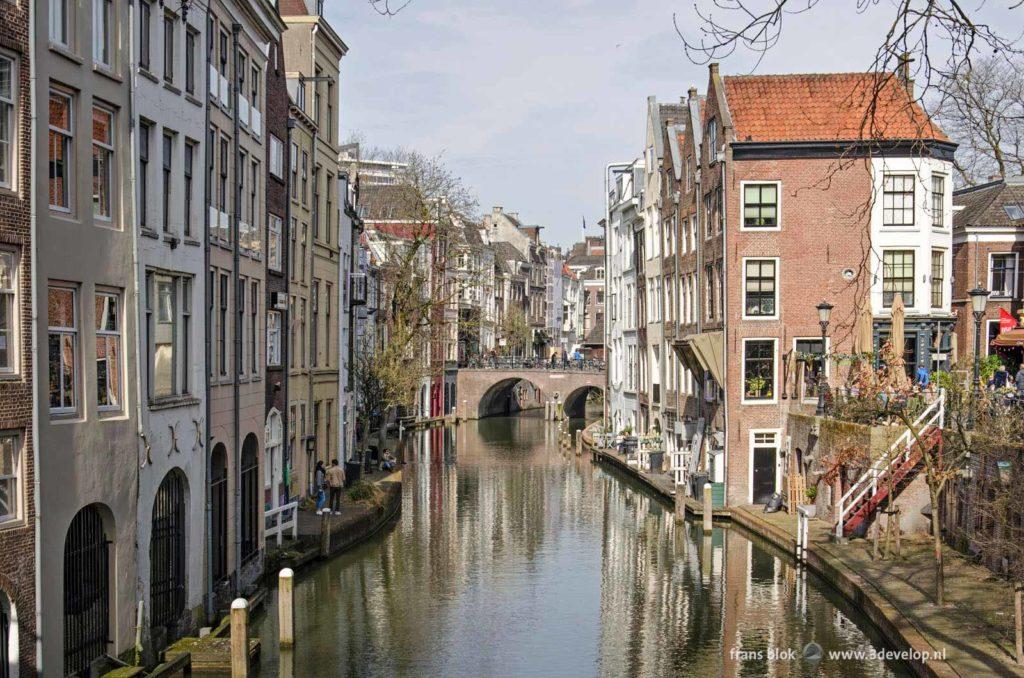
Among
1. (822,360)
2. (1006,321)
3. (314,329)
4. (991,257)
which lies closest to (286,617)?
(314,329)

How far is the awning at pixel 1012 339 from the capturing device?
37.7 metres

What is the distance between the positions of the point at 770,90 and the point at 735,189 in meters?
4.26

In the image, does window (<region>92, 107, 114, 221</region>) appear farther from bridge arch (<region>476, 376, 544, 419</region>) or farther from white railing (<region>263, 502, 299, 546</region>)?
bridge arch (<region>476, 376, 544, 419</region>)

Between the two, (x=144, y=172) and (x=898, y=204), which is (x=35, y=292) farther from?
(x=898, y=204)

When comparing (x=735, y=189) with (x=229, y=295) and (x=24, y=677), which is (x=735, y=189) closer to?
(x=229, y=295)

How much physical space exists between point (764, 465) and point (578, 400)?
65.4m

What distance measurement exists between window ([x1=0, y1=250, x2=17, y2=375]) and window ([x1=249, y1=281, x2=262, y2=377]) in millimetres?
11878

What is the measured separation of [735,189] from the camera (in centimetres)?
4038

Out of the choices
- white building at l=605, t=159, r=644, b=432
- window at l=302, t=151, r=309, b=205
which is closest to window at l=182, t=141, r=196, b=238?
window at l=302, t=151, r=309, b=205

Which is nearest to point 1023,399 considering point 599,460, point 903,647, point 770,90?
point 903,647

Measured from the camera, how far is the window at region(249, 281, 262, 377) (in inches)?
1062

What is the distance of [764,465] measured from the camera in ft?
134

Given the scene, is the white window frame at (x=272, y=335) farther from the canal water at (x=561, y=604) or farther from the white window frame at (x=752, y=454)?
the white window frame at (x=752, y=454)

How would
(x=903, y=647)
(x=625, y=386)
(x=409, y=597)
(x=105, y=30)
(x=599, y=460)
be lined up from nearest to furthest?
(x=105, y=30)
(x=903, y=647)
(x=409, y=597)
(x=599, y=460)
(x=625, y=386)
